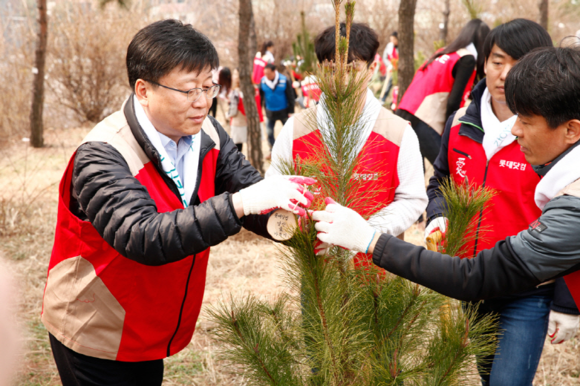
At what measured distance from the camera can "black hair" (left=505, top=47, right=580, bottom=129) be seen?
1472 millimetres

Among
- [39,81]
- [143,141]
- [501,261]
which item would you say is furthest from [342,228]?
[39,81]

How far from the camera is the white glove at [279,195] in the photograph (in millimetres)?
1317

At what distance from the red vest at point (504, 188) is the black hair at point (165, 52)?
3.83ft

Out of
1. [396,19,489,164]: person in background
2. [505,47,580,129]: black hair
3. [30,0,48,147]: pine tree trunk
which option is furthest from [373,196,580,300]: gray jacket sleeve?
[30,0,48,147]: pine tree trunk

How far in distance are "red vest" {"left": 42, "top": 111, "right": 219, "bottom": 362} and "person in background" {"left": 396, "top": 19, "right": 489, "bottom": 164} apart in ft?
10.4

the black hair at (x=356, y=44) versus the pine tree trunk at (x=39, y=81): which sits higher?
the black hair at (x=356, y=44)

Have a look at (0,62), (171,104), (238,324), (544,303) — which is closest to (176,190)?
(171,104)

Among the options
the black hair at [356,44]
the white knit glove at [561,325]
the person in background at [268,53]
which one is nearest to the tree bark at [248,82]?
the black hair at [356,44]

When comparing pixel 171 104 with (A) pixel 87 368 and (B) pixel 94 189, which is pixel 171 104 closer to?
(B) pixel 94 189

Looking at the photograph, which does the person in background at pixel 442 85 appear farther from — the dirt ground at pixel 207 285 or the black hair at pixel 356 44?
the black hair at pixel 356 44

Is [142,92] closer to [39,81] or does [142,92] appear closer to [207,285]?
[207,285]

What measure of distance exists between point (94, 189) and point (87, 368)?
0.72 m

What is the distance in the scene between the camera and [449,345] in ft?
4.62

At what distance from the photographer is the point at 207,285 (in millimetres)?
4508
